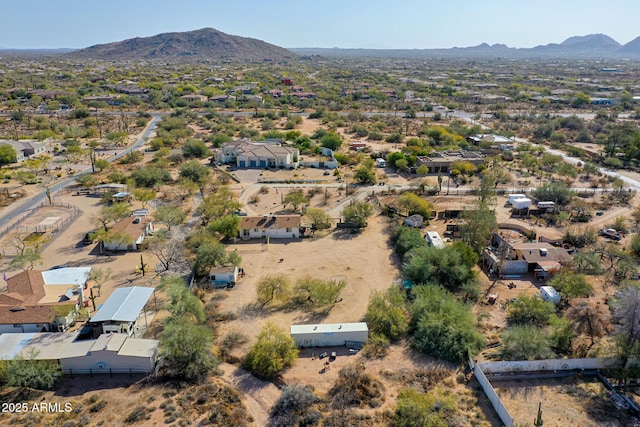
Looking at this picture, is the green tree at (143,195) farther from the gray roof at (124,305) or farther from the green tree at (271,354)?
the green tree at (271,354)

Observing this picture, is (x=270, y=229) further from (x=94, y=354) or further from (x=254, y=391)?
(x=94, y=354)

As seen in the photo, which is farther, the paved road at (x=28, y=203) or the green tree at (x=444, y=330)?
the paved road at (x=28, y=203)

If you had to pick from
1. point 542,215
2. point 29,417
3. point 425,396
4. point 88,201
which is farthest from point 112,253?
point 542,215

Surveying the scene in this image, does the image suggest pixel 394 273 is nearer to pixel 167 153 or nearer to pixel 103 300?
pixel 103 300

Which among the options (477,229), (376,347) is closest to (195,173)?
(477,229)

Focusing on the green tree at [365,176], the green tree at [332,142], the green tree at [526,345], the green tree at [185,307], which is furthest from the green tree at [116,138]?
the green tree at [526,345]

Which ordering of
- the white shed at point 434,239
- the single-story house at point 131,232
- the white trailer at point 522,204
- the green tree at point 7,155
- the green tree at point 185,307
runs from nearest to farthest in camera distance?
1. the green tree at point 185,307
2. the white shed at point 434,239
3. the single-story house at point 131,232
4. the white trailer at point 522,204
5. the green tree at point 7,155

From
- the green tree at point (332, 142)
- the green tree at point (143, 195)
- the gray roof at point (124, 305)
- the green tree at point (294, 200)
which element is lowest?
the gray roof at point (124, 305)

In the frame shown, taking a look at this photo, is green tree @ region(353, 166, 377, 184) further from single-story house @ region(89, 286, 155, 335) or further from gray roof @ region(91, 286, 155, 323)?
single-story house @ region(89, 286, 155, 335)
